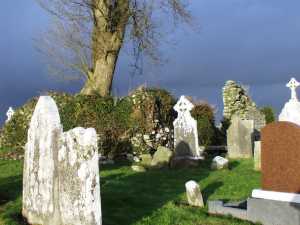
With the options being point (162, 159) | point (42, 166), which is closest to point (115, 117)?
point (162, 159)

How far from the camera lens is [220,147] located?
2352 centimetres

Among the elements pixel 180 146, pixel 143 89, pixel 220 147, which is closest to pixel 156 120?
pixel 143 89

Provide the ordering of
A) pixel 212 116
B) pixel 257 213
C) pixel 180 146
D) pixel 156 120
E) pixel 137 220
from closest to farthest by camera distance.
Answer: pixel 137 220
pixel 257 213
pixel 180 146
pixel 156 120
pixel 212 116

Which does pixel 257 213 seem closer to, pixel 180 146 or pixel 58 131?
pixel 58 131

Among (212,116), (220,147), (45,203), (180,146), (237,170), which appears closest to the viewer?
(45,203)

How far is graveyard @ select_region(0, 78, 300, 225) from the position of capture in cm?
729

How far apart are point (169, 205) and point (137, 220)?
1263 mm

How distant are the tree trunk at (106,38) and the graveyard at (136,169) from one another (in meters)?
3.31

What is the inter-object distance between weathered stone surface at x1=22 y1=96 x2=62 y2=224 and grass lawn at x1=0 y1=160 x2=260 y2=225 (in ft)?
1.21

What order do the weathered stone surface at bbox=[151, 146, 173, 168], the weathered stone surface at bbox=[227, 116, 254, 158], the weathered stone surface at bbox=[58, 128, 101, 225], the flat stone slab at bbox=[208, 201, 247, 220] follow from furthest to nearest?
1. the weathered stone surface at bbox=[227, 116, 254, 158]
2. the weathered stone surface at bbox=[151, 146, 173, 168]
3. the flat stone slab at bbox=[208, 201, 247, 220]
4. the weathered stone surface at bbox=[58, 128, 101, 225]

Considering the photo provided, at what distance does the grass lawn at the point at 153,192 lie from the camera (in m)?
8.59

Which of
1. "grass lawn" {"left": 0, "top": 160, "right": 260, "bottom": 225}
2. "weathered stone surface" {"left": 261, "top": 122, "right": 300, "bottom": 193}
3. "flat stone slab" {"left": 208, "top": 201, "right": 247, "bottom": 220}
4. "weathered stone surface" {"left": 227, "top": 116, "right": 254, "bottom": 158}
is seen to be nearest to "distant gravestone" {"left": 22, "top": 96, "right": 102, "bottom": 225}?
"grass lawn" {"left": 0, "top": 160, "right": 260, "bottom": 225}

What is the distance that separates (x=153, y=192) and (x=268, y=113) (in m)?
25.3

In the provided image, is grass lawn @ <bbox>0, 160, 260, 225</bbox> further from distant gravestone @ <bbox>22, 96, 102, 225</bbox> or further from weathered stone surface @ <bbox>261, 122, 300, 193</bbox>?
weathered stone surface @ <bbox>261, 122, 300, 193</bbox>
